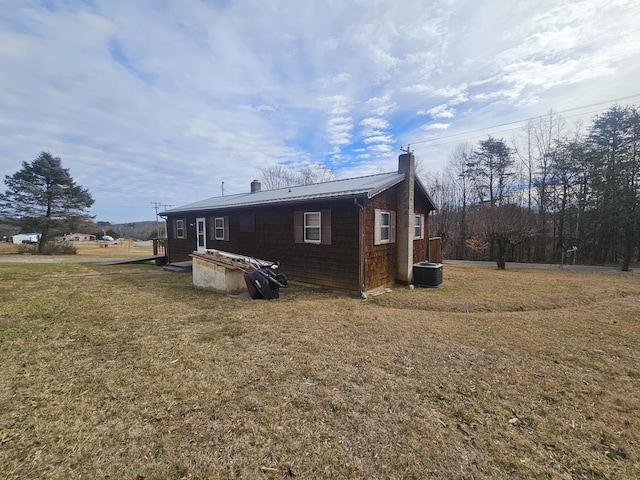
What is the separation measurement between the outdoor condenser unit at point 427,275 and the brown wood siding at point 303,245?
8.74 feet

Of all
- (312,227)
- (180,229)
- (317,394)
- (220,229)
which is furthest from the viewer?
(180,229)

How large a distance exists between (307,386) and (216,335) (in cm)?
227

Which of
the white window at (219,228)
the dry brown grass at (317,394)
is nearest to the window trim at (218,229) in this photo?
the white window at (219,228)

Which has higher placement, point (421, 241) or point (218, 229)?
point (218, 229)

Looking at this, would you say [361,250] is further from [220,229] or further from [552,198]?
[552,198]

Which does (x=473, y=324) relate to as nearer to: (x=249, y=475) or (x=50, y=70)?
(x=249, y=475)

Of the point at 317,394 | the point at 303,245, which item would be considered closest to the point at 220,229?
the point at 303,245

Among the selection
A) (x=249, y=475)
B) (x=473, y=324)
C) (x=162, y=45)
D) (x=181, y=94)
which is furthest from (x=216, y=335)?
(x=181, y=94)

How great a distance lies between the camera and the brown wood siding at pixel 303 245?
7875mm

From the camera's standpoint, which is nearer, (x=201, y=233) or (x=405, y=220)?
(x=405, y=220)

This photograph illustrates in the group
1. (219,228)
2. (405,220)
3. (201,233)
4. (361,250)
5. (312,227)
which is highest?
(405,220)

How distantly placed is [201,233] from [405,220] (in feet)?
31.7

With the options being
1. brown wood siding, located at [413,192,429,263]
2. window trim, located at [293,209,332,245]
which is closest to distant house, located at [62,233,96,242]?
window trim, located at [293,209,332,245]

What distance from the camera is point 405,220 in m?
9.24
